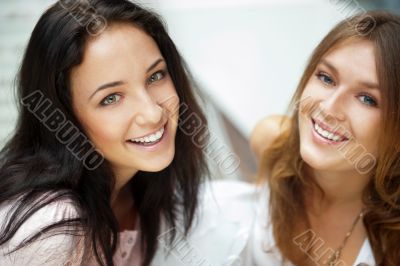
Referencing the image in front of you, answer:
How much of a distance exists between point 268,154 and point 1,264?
A: 825mm

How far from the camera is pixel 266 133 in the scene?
5.14ft

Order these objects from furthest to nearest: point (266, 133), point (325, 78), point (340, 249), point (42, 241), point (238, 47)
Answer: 1. point (238, 47)
2. point (266, 133)
3. point (340, 249)
4. point (325, 78)
5. point (42, 241)

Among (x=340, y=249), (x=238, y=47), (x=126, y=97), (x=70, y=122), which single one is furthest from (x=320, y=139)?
(x=238, y=47)

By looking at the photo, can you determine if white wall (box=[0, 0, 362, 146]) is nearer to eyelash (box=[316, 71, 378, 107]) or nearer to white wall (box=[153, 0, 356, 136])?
white wall (box=[153, 0, 356, 136])

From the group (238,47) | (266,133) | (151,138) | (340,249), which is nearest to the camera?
(151,138)

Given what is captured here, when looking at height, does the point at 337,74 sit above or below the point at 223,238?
above

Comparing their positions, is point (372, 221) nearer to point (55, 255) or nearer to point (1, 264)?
point (55, 255)

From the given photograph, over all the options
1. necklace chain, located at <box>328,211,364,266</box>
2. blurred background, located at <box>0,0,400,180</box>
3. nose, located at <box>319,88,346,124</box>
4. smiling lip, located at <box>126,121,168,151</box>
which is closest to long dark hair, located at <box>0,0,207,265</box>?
smiling lip, located at <box>126,121,168,151</box>

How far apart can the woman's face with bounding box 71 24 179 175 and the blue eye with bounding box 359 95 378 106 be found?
462 millimetres

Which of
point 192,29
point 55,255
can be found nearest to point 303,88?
point 55,255

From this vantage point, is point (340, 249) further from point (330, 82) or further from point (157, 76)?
point (157, 76)

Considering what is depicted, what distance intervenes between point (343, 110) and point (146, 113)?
48cm

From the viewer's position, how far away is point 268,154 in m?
1.47

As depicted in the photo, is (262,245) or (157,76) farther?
(262,245)
